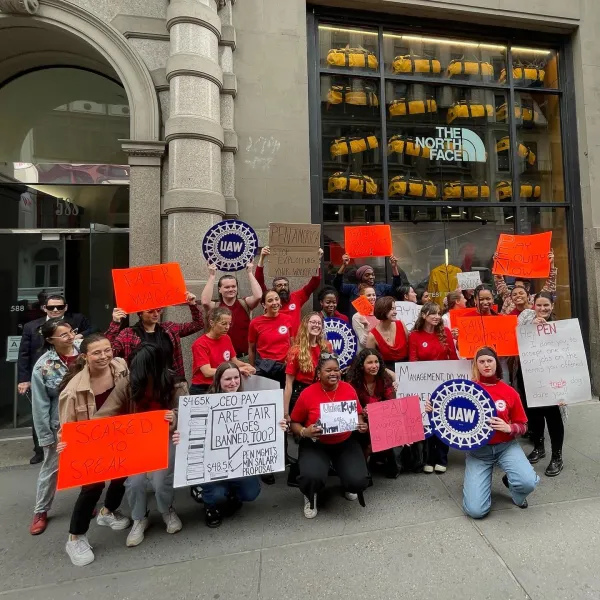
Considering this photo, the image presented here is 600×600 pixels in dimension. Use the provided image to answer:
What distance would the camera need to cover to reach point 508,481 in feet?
10.8

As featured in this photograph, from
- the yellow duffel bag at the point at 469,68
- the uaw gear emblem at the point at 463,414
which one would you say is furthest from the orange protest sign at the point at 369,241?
the yellow duffel bag at the point at 469,68

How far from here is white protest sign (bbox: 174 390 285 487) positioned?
293cm

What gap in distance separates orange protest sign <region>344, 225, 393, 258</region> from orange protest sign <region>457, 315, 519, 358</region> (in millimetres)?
1682

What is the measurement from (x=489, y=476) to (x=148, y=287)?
3609 millimetres

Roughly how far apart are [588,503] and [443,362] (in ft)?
5.50

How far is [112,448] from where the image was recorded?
8.64 feet

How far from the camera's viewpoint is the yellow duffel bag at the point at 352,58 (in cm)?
666

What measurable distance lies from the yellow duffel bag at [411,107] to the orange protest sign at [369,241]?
314 cm

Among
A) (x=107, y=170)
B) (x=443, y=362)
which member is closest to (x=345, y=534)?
(x=443, y=362)

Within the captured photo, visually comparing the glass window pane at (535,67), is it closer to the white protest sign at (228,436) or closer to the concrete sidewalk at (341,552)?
the concrete sidewalk at (341,552)

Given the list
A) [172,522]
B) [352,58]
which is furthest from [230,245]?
[352,58]

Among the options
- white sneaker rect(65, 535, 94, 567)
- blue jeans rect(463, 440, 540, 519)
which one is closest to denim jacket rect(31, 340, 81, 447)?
white sneaker rect(65, 535, 94, 567)

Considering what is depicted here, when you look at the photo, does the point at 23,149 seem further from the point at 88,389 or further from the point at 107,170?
the point at 88,389

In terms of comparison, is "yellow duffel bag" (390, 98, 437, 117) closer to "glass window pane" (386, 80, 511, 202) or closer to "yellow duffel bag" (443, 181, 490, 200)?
"glass window pane" (386, 80, 511, 202)
